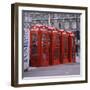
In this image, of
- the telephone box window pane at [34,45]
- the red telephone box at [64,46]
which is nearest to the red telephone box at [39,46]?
the telephone box window pane at [34,45]

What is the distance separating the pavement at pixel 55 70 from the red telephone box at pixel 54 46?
0.14 ft

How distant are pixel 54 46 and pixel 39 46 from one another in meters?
0.11

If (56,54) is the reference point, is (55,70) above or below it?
below

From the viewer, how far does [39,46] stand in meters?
1.85

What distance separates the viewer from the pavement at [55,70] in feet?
6.01

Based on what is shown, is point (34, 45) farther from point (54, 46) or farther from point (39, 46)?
point (54, 46)

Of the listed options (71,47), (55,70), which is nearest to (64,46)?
(71,47)

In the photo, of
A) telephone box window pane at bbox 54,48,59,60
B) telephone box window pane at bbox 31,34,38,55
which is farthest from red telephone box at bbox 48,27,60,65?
telephone box window pane at bbox 31,34,38,55

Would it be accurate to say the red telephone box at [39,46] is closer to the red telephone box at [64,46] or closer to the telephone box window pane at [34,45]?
the telephone box window pane at [34,45]

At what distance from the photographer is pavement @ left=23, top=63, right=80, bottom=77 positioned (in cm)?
183

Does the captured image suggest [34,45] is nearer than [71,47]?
Yes

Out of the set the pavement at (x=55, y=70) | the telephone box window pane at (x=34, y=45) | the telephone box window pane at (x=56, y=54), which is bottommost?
the pavement at (x=55, y=70)

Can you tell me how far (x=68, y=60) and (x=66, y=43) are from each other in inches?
4.8

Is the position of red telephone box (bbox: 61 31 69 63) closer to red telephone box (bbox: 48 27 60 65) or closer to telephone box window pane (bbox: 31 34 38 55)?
red telephone box (bbox: 48 27 60 65)
